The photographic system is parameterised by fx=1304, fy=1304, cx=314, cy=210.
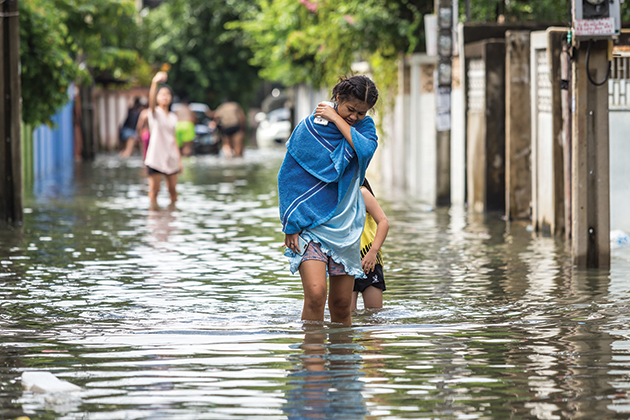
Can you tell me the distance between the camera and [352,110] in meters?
6.85

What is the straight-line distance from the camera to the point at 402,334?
24.8 ft

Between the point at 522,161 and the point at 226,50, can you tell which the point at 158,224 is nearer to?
the point at 522,161

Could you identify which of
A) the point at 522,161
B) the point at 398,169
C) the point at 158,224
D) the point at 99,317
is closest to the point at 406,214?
the point at 522,161

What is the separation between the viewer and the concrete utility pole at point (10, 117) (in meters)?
14.2

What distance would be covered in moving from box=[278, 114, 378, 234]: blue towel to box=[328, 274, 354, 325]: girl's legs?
0.40 metres

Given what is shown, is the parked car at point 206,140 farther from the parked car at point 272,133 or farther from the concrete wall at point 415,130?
the concrete wall at point 415,130

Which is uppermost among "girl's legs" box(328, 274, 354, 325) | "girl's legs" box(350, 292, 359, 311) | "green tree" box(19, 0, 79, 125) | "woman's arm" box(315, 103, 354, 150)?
"green tree" box(19, 0, 79, 125)

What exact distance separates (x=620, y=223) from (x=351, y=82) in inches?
271

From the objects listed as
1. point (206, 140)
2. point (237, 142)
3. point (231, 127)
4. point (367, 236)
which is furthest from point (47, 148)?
point (367, 236)

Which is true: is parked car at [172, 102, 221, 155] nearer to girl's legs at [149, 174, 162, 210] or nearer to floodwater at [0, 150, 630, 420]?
girl's legs at [149, 174, 162, 210]

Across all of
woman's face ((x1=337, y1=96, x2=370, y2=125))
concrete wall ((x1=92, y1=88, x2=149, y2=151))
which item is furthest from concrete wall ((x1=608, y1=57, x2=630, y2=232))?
concrete wall ((x1=92, y1=88, x2=149, y2=151))

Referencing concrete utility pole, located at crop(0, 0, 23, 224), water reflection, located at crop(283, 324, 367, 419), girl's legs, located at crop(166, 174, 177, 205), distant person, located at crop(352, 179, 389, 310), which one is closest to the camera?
water reflection, located at crop(283, 324, 367, 419)

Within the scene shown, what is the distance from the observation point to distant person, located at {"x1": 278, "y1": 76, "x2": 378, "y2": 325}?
6809 mm

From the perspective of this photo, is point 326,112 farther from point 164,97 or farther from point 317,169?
point 164,97
